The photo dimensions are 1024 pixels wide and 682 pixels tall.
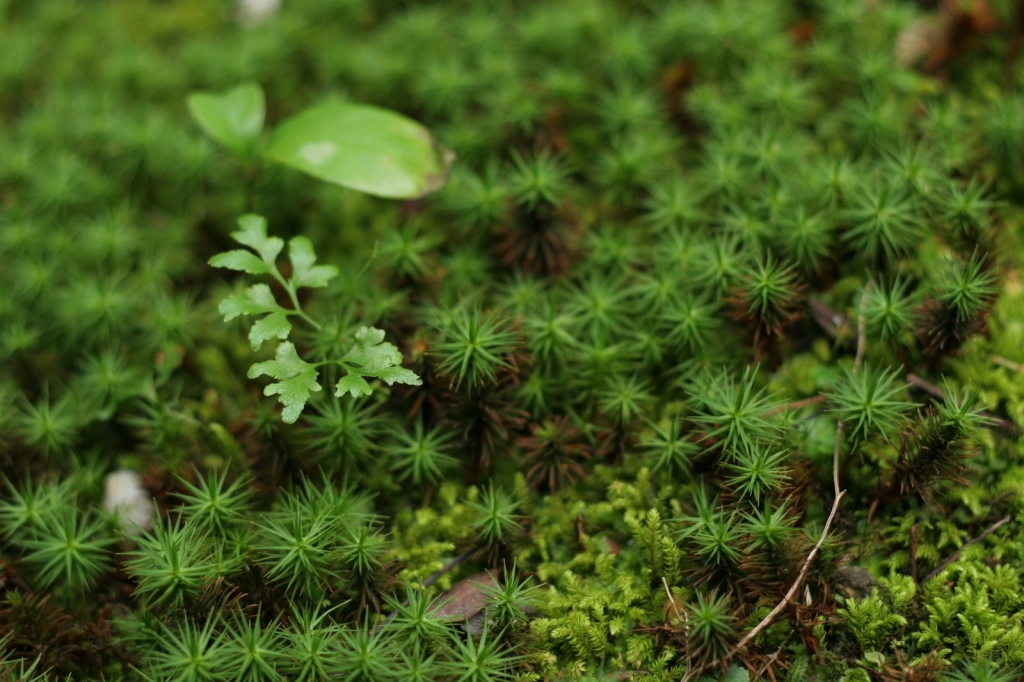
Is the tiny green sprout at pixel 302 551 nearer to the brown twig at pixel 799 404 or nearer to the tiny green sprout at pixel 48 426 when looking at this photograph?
the tiny green sprout at pixel 48 426

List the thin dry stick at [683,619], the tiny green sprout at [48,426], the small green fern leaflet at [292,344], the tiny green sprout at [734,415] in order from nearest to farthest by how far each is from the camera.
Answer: the thin dry stick at [683,619] → the small green fern leaflet at [292,344] → the tiny green sprout at [734,415] → the tiny green sprout at [48,426]

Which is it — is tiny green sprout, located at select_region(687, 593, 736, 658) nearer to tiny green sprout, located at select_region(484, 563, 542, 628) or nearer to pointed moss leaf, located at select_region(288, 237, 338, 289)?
tiny green sprout, located at select_region(484, 563, 542, 628)

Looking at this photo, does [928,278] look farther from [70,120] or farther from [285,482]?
[70,120]

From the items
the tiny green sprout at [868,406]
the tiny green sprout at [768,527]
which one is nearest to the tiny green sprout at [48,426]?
the tiny green sprout at [768,527]

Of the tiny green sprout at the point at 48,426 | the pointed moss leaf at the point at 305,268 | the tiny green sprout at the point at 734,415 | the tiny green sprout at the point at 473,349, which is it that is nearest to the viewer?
the tiny green sprout at the point at 734,415

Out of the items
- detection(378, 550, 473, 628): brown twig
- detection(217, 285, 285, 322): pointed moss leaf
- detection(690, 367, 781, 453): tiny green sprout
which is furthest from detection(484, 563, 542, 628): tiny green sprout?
detection(217, 285, 285, 322): pointed moss leaf

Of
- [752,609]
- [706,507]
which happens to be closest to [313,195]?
[706,507]
